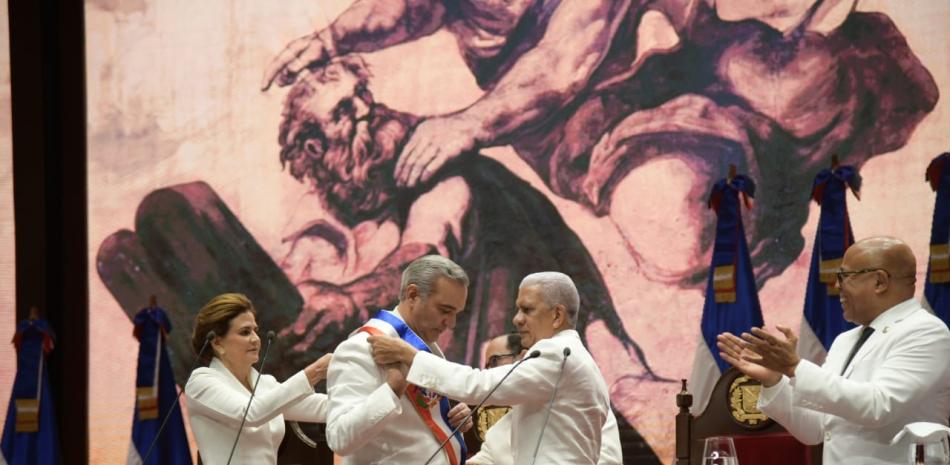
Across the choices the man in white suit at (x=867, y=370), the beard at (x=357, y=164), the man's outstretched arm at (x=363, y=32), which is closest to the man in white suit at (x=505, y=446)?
Result: the man in white suit at (x=867, y=370)

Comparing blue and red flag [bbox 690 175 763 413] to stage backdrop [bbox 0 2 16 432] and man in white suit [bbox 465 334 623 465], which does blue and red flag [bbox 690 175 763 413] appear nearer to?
man in white suit [bbox 465 334 623 465]

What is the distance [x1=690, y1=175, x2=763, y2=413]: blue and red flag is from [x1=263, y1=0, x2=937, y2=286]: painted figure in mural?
2.24 ft

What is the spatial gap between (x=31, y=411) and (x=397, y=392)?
13.7 feet

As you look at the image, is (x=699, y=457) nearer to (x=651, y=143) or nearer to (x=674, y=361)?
(x=674, y=361)

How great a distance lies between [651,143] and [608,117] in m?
0.30

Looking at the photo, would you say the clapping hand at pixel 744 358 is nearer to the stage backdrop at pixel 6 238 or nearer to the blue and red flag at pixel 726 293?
the blue and red flag at pixel 726 293

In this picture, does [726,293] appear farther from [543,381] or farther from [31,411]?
[31,411]

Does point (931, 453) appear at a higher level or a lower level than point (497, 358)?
higher

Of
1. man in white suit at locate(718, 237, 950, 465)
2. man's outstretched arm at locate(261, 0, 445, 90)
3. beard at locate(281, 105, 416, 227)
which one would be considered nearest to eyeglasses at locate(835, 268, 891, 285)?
man in white suit at locate(718, 237, 950, 465)

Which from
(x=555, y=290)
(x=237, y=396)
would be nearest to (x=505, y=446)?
(x=237, y=396)

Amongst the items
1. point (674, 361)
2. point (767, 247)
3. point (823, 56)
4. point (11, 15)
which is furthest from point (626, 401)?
point (11, 15)

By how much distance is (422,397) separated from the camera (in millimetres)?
4473

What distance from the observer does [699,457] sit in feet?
20.7

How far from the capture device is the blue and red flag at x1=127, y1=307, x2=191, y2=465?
757 centimetres
